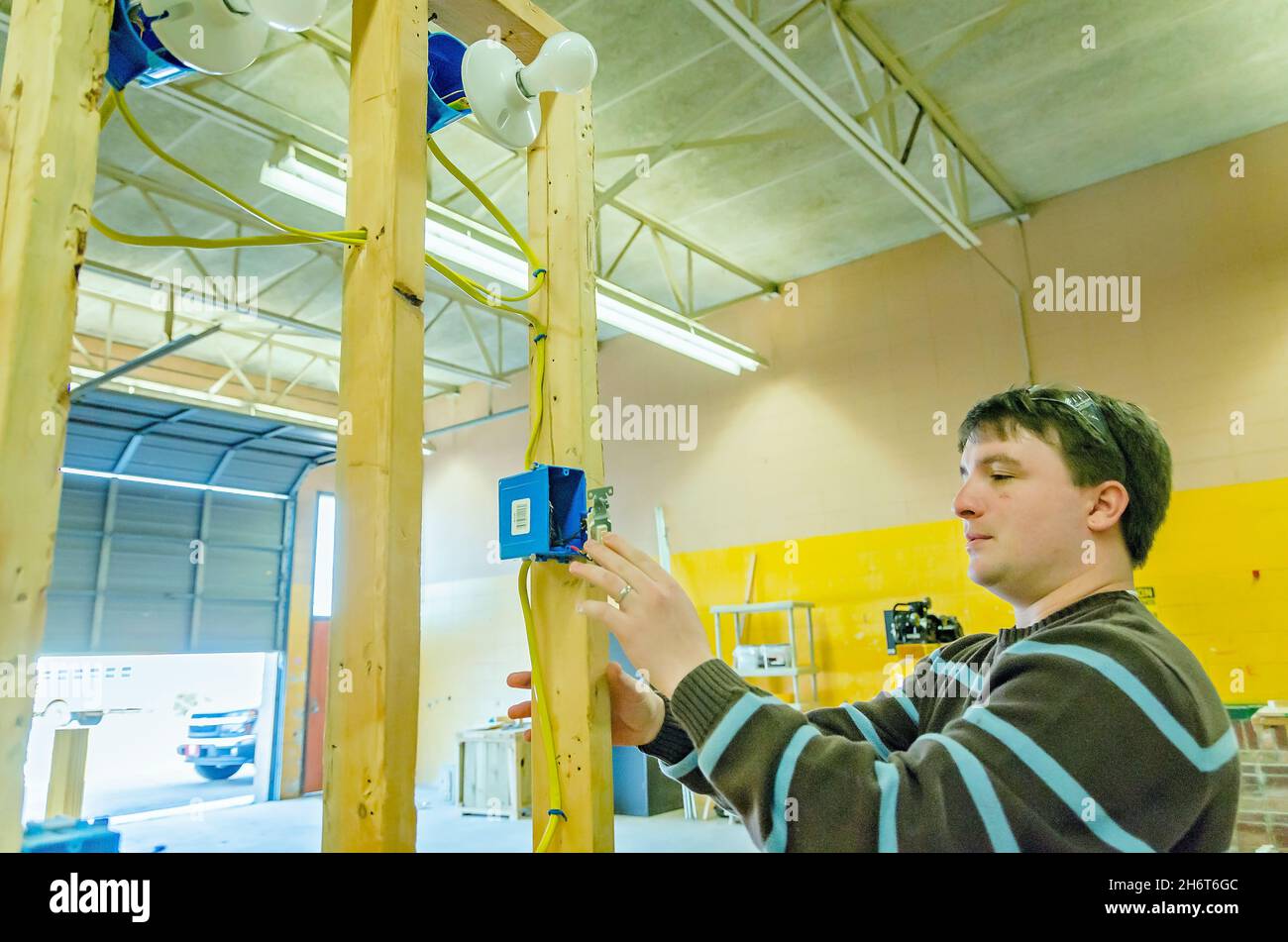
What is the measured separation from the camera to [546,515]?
1183 mm

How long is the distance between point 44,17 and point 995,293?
692 cm

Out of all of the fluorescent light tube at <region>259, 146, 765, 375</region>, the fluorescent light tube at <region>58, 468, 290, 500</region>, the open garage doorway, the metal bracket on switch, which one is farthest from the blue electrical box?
the open garage doorway

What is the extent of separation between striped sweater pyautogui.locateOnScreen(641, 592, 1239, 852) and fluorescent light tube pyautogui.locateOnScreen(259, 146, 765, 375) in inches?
105

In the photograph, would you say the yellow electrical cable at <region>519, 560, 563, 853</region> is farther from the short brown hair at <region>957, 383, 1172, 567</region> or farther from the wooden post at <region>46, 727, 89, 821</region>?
the wooden post at <region>46, 727, 89, 821</region>

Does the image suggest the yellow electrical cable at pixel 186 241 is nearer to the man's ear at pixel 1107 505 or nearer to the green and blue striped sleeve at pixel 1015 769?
the green and blue striped sleeve at pixel 1015 769

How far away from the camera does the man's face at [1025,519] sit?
1.11 meters

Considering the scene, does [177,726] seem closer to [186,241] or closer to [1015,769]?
[186,241]

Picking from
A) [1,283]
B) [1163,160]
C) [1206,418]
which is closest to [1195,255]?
[1163,160]

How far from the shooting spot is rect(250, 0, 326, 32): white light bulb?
39.6 inches

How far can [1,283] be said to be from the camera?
826 millimetres

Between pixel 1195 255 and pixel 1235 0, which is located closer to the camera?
pixel 1235 0

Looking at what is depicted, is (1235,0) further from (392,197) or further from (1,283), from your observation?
(1,283)

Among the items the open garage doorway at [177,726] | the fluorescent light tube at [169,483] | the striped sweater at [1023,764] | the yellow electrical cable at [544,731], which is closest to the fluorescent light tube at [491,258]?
the yellow electrical cable at [544,731]

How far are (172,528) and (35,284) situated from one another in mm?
9422
